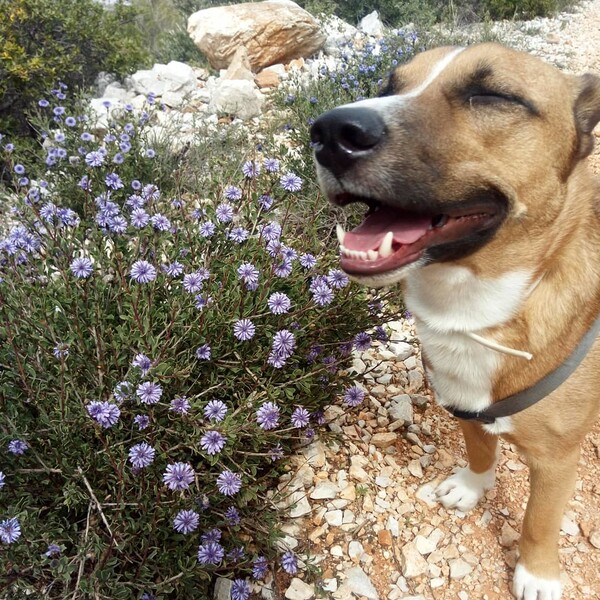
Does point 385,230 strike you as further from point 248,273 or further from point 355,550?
point 355,550

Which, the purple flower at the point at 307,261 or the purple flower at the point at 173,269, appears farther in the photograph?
the purple flower at the point at 307,261

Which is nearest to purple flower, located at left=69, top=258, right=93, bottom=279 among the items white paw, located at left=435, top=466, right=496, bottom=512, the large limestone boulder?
white paw, located at left=435, top=466, right=496, bottom=512

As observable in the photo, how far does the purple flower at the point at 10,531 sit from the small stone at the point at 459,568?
1.76 metres

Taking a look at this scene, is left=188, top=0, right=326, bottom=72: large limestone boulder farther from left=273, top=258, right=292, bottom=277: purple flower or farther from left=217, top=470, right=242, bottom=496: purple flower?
left=217, top=470, right=242, bottom=496: purple flower

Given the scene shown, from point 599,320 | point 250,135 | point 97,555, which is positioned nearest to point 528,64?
point 599,320

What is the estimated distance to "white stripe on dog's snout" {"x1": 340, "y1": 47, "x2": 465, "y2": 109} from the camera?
166 centimetres

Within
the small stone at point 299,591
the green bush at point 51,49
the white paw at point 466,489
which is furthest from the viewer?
the green bush at point 51,49

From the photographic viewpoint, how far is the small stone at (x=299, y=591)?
2.22 meters

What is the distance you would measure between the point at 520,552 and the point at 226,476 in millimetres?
1347

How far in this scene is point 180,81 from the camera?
752 centimetres

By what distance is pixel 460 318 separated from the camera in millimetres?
1931

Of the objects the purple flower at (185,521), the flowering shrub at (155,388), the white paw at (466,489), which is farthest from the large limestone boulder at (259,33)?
the purple flower at (185,521)

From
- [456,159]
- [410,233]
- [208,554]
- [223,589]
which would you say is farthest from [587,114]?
[223,589]

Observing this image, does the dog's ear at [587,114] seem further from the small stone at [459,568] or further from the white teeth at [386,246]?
the small stone at [459,568]
